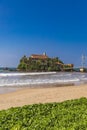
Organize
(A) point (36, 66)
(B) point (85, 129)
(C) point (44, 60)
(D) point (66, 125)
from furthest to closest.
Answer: (C) point (44, 60) < (A) point (36, 66) < (D) point (66, 125) < (B) point (85, 129)

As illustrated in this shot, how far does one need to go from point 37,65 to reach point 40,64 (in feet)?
6.50

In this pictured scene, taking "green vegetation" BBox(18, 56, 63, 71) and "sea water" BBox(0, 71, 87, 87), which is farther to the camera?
"green vegetation" BBox(18, 56, 63, 71)

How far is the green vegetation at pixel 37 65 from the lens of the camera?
328ft

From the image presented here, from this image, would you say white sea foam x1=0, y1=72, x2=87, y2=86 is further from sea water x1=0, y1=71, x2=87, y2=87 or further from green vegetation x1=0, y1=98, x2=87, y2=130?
green vegetation x1=0, y1=98, x2=87, y2=130

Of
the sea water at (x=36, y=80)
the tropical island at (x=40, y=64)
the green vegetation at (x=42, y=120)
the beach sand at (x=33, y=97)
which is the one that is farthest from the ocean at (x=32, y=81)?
the tropical island at (x=40, y=64)

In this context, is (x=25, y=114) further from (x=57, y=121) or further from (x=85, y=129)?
(x=85, y=129)

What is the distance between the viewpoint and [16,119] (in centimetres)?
560

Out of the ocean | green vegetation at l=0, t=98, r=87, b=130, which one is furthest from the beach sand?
green vegetation at l=0, t=98, r=87, b=130

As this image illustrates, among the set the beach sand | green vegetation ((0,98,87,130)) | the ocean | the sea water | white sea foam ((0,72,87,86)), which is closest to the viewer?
green vegetation ((0,98,87,130))

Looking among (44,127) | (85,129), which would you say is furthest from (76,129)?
(44,127)

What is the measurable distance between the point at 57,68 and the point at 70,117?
99.8 meters

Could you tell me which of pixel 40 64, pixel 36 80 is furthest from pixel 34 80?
pixel 40 64

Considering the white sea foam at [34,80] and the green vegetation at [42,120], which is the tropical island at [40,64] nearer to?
the white sea foam at [34,80]

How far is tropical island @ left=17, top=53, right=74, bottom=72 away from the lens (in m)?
100
